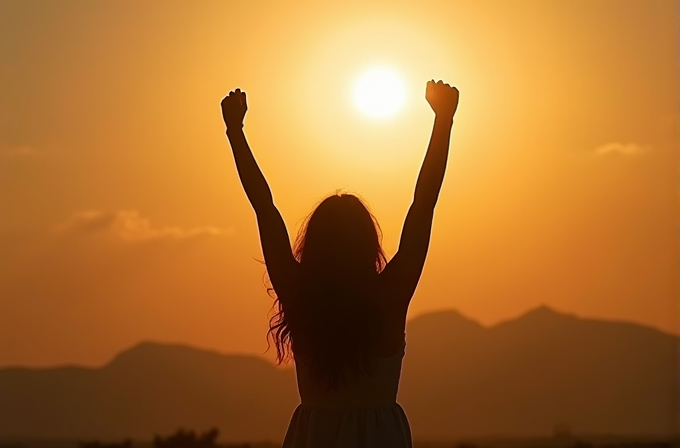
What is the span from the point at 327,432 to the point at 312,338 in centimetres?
23

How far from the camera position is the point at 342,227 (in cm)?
265

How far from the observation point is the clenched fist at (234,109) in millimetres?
2926

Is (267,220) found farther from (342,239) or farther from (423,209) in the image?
(423,209)

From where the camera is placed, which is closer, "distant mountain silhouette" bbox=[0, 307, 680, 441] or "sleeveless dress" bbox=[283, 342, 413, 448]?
"sleeveless dress" bbox=[283, 342, 413, 448]

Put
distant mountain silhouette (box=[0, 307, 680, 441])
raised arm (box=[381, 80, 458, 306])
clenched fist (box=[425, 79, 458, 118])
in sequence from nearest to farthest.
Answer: raised arm (box=[381, 80, 458, 306]) → clenched fist (box=[425, 79, 458, 118]) → distant mountain silhouette (box=[0, 307, 680, 441])

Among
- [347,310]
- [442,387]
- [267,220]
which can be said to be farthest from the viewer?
[442,387]

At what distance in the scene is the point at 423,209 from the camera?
268 centimetres

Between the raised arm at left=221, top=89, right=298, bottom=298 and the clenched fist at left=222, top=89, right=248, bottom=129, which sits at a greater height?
the clenched fist at left=222, top=89, right=248, bottom=129

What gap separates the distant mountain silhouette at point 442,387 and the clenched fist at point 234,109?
101 feet

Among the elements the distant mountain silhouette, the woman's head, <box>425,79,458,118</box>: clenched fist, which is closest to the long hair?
the woman's head

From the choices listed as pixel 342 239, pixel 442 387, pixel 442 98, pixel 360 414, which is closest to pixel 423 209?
pixel 342 239

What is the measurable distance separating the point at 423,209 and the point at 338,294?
0.96 feet

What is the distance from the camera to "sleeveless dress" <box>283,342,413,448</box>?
264cm

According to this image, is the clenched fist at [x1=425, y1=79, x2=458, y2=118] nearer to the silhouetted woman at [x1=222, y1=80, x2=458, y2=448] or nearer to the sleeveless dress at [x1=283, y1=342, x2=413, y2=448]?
the silhouetted woman at [x1=222, y1=80, x2=458, y2=448]
